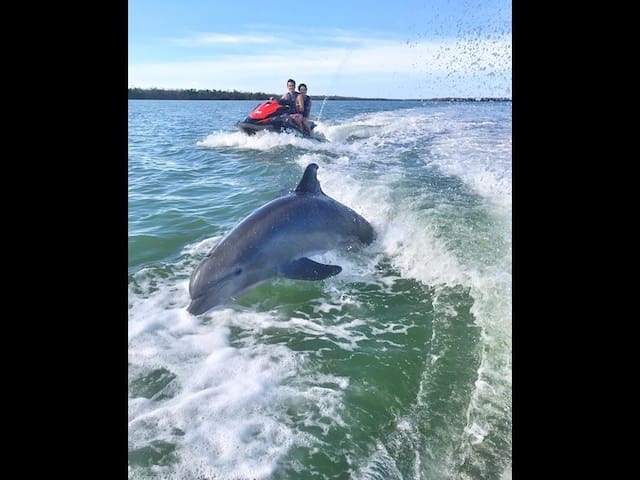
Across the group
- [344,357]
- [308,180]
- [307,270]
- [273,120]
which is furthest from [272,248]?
[273,120]

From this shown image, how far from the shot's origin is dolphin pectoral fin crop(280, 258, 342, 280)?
6098mm

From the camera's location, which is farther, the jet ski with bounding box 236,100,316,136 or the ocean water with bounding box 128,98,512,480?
the jet ski with bounding box 236,100,316,136

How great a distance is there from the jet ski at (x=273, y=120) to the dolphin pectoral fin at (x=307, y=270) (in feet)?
53.2

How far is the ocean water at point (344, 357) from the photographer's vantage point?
3.36 m

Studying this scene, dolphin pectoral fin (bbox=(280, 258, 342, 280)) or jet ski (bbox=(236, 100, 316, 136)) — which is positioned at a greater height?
jet ski (bbox=(236, 100, 316, 136))

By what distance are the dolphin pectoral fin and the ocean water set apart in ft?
1.06

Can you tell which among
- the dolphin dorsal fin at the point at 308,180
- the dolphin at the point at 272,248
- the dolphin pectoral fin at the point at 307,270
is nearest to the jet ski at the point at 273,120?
the dolphin at the point at 272,248

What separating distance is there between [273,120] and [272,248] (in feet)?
54.3

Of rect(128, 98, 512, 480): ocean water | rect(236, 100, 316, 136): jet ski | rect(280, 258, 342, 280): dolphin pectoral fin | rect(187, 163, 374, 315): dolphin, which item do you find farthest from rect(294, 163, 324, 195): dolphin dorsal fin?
rect(236, 100, 316, 136): jet ski

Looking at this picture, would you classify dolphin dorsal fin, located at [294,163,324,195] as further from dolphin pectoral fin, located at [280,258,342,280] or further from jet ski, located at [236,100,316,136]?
jet ski, located at [236,100,316,136]

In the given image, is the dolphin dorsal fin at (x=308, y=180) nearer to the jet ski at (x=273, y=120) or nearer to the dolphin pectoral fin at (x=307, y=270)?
the dolphin pectoral fin at (x=307, y=270)
